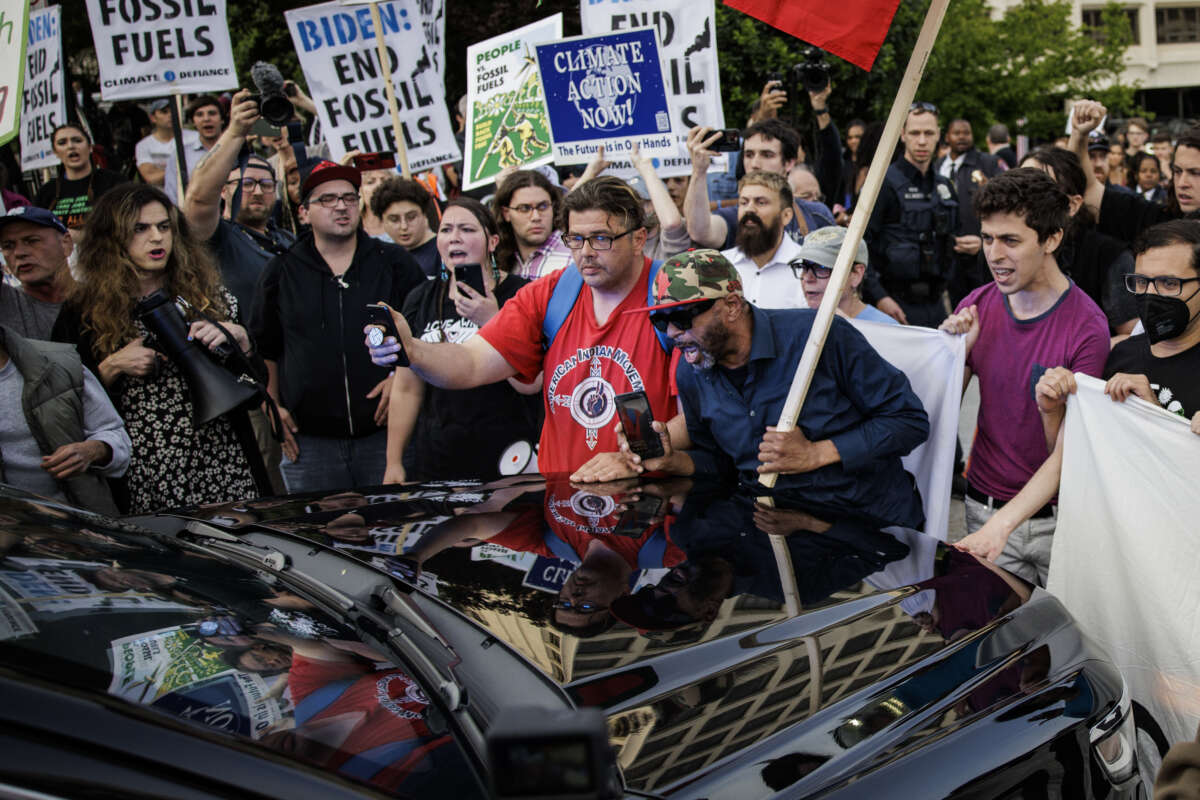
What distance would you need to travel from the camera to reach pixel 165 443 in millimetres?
4652

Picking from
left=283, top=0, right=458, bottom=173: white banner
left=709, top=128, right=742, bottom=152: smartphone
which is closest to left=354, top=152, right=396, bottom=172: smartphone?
left=283, top=0, right=458, bottom=173: white banner

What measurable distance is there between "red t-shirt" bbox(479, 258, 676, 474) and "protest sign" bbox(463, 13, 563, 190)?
363cm

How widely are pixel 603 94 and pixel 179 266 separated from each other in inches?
102

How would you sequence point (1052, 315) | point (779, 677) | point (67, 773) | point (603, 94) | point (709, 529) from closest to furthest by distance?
1. point (67, 773)
2. point (779, 677)
3. point (709, 529)
4. point (1052, 315)
5. point (603, 94)

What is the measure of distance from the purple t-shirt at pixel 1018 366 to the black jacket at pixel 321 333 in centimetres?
273

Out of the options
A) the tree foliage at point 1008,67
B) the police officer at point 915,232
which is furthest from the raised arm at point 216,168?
the tree foliage at point 1008,67

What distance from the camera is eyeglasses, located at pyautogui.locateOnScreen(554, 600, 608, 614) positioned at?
248cm

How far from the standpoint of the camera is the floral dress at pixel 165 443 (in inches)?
182

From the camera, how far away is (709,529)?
10.2 feet

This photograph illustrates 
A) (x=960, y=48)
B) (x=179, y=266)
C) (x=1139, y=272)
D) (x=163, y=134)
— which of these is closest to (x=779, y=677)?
(x=1139, y=272)

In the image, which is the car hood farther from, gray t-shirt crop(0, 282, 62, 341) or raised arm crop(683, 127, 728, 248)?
raised arm crop(683, 127, 728, 248)

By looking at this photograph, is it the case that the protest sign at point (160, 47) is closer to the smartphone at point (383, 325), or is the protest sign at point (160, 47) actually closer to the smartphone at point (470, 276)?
the smartphone at point (470, 276)

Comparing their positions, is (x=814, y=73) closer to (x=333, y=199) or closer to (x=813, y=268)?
(x=813, y=268)

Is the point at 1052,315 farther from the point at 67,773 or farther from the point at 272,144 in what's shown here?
the point at 272,144
